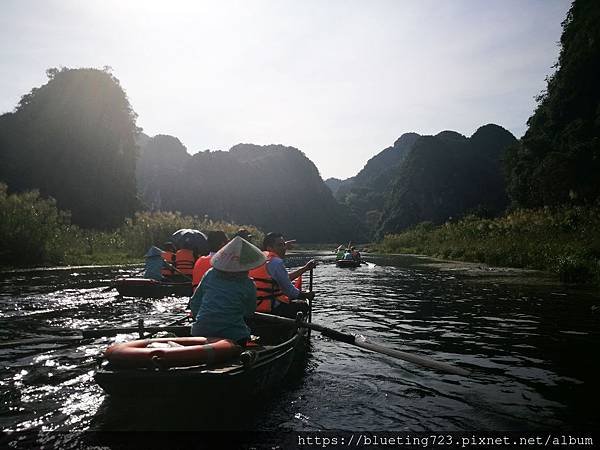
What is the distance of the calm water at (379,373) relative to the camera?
489cm

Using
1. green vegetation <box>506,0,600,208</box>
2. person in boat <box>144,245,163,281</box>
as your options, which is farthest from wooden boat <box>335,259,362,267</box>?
green vegetation <box>506,0,600,208</box>

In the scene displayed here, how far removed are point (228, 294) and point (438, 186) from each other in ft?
463

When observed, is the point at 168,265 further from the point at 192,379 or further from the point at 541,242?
the point at 541,242

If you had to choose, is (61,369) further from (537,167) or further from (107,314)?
(537,167)

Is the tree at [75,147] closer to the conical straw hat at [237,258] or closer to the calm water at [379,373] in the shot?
the calm water at [379,373]

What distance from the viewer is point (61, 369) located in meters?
6.54

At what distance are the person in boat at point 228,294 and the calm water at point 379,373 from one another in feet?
3.20

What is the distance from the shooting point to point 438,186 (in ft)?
455

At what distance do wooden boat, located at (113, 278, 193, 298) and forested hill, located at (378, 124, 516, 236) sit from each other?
123 meters

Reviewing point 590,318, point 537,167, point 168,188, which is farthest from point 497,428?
point 168,188

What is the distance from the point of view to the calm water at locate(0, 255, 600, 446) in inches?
193

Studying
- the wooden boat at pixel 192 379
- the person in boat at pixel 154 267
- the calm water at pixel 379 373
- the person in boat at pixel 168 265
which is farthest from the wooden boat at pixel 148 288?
the wooden boat at pixel 192 379

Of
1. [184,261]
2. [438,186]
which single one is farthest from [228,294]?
[438,186]

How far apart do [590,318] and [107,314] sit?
37.9 feet
